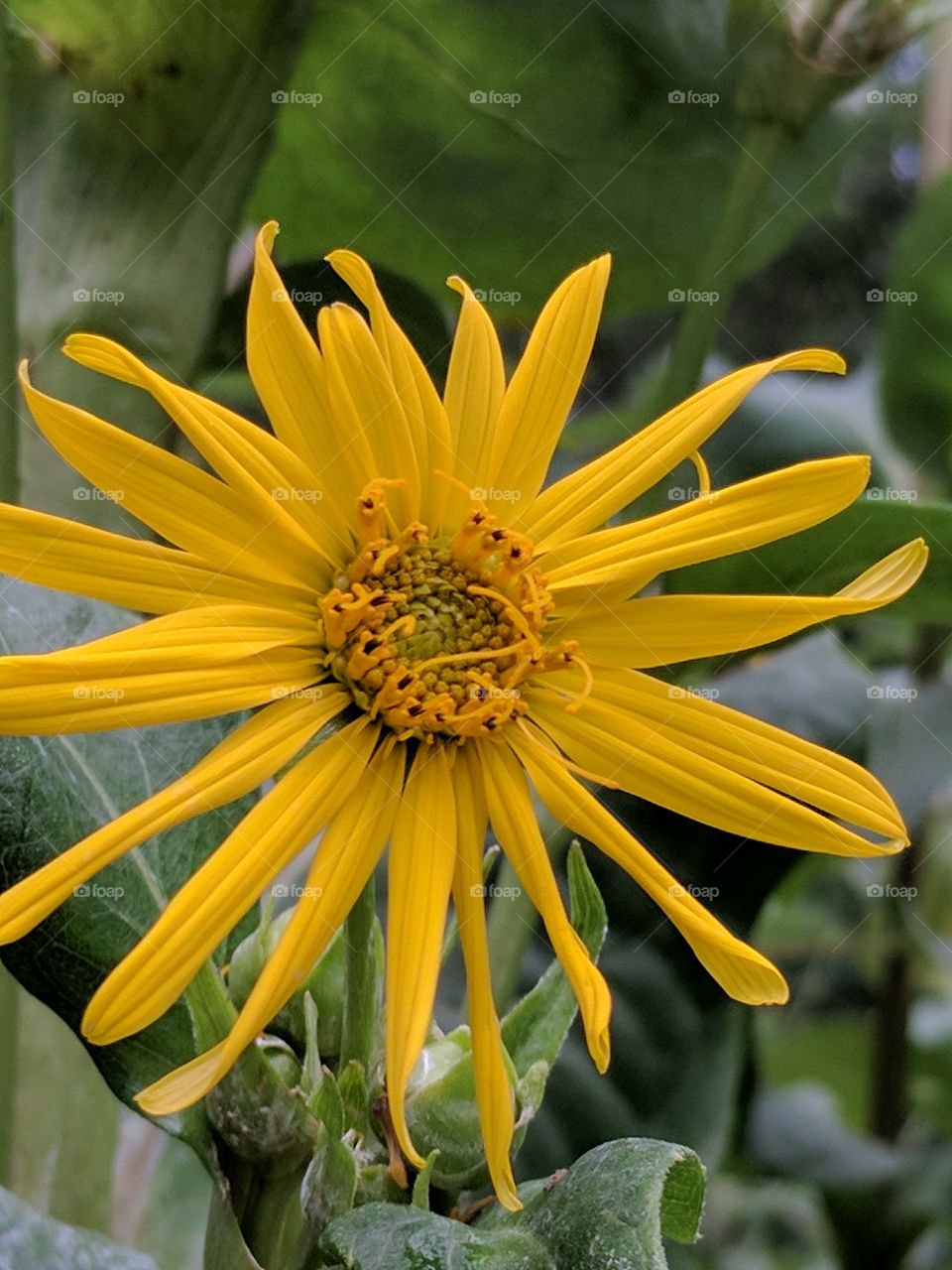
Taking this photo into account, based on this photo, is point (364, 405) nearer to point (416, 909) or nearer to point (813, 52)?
point (416, 909)

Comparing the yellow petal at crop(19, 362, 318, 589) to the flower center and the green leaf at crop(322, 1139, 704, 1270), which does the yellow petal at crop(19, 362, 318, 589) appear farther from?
the green leaf at crop(322, 1139, 704, 1270)

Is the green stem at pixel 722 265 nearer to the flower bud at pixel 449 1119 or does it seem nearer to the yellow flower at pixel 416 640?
the yellow flower at pixel 416 640

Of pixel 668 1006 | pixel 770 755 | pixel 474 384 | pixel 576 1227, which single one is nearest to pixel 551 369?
pixel 474 384

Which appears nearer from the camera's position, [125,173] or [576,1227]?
[576,1227]

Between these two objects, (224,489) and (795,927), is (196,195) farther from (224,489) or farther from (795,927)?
(795,927)

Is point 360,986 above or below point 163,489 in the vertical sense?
below

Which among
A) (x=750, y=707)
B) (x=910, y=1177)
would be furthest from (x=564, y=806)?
(x=910, y=1177)
